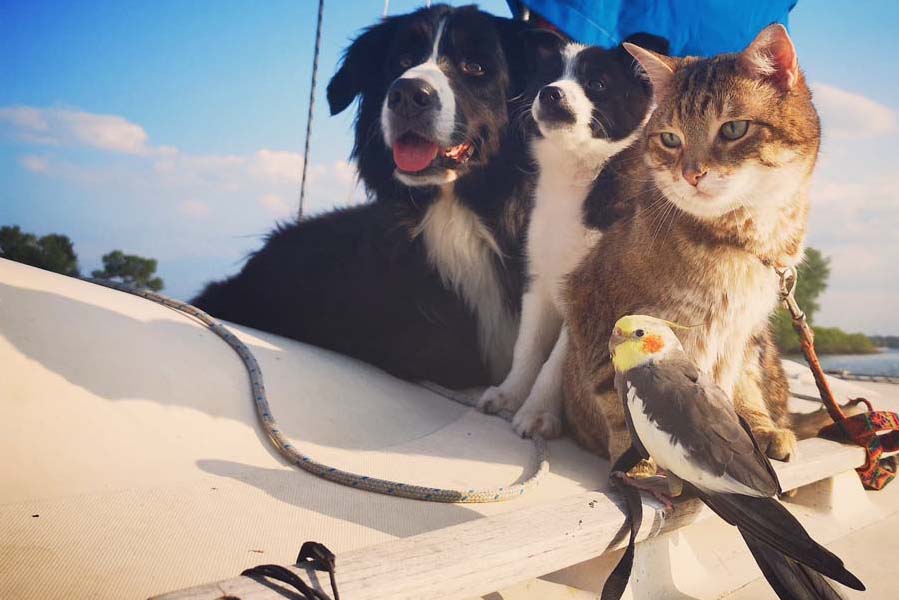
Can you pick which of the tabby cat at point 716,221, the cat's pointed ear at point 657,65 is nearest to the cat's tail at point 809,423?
the tabby cat at point 716,221

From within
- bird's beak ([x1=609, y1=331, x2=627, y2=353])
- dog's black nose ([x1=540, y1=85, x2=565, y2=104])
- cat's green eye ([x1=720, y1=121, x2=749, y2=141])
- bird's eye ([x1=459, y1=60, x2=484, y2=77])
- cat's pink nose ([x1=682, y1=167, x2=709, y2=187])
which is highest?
bird's eye ([x1=459, y1=60, x2=484, y2=77])

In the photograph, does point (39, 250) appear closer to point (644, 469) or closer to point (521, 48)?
point (521, 48)

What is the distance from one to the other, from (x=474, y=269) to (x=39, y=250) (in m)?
1.68

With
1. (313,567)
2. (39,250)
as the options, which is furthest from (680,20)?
(39,250)

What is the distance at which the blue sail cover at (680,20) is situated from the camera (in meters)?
1.40

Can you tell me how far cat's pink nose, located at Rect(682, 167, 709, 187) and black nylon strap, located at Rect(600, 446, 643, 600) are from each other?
43cm

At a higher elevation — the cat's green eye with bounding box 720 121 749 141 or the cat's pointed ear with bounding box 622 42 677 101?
the cat's pointed ear with bounding box 622 42 677 101

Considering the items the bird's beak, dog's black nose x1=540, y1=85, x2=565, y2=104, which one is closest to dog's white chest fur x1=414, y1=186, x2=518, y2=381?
dog's black nose x1=540, y1=85, x2=565, y2=104

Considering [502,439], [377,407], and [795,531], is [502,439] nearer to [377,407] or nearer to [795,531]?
[377,407]

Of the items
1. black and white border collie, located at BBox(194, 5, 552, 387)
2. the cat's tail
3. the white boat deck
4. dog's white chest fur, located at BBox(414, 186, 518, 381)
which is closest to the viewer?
the white boat deck

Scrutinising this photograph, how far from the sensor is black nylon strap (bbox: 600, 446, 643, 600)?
3.10 feet

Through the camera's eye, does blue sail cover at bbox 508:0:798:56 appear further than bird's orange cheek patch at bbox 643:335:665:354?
Yes

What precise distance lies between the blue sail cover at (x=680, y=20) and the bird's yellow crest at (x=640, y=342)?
0.79 m

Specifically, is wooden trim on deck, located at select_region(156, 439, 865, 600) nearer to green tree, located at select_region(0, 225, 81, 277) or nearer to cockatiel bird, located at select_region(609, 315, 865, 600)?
cockatiel bird, located at select_region(609, 315, 865, 600)
